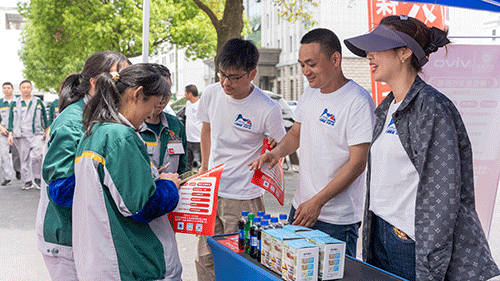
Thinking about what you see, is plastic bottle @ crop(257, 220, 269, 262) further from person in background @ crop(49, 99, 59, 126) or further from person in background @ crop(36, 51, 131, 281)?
person in background @ crop(49, 99, 59, 126)

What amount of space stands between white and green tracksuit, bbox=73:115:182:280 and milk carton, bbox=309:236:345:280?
669 mm

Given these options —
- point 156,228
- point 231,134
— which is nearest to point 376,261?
point 156,228

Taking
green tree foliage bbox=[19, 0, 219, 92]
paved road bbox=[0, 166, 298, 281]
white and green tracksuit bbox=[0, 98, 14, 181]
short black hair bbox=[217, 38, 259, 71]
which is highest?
green tree foliage bbox=[19, 0, 219, 92]

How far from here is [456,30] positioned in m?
29.2

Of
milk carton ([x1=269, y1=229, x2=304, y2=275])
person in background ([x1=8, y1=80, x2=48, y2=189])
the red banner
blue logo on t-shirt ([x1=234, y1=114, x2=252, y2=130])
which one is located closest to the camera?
milk carton ([x1=269, y1=229, x2=304, y2=275])

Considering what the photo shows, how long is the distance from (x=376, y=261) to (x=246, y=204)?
123cm

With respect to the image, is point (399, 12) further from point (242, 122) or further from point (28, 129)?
point (28, 129)

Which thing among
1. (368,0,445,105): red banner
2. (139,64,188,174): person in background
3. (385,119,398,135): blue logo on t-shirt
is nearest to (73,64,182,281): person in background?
(139,64,188,174): person in background

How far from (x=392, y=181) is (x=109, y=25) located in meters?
14.0

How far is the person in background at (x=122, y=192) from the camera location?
1.87 meters

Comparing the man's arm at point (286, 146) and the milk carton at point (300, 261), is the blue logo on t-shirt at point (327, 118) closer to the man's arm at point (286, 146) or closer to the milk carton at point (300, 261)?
the man's arm at point (286, 146)

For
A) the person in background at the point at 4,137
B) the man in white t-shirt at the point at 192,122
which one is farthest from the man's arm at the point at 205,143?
the person in background at the point at 4,137

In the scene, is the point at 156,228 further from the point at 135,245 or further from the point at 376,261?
the point at 376,261

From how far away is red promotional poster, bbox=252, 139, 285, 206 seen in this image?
291 centimetres
